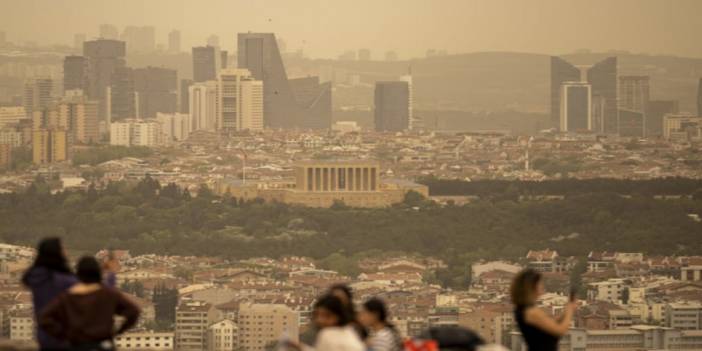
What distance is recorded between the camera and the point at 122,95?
8750cm

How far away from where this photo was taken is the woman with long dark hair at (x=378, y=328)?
8.19 metres

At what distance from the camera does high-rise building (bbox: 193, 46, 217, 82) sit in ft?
304

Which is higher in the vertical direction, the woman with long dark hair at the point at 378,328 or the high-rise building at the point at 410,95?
the high-rise building at the point at 410,95

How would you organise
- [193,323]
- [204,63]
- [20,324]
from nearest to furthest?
[20,324] < [193,323] < [204,63]

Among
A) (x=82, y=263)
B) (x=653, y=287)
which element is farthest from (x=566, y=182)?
(x=82, y=263)

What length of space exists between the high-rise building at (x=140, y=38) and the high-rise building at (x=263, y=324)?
56.3 metres

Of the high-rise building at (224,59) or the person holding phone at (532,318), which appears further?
the high-rise building at (224,59)

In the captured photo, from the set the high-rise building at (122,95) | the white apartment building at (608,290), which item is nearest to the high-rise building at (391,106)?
the high-rise building at (122,95)

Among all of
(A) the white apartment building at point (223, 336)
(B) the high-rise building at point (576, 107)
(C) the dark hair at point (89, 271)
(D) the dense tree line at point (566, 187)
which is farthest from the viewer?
(B) the high-rise building at point (576, 107)

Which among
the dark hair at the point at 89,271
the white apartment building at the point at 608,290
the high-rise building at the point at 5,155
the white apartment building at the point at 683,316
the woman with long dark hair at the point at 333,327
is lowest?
the white apartment building at the point at 608,290

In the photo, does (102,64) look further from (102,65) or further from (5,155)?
(5,155)

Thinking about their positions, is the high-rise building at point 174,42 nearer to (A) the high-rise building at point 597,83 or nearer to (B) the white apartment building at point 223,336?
(A) the high-rise building at point 597,83

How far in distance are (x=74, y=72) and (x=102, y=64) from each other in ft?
3.63

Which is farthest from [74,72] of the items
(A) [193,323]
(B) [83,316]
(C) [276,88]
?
(B) [83,316]
